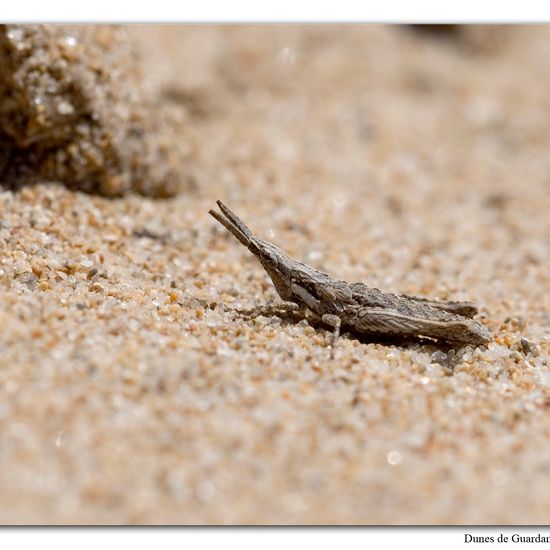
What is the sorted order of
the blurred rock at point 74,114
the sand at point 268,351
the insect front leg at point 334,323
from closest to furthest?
the sand at point 268,351 < the insect front leg at point 334,323 < the blurred rock at point 74,114

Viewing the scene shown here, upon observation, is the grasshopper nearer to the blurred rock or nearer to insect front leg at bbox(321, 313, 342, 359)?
insect front leg at bbox(321, 313, 342, 359)

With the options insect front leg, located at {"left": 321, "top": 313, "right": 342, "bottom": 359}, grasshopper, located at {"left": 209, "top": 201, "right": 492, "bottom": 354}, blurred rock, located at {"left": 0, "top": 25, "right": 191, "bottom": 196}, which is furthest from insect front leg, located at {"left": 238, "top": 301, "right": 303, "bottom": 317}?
blurred rock, located at {"left": 0, "top": 25, "right": 191, "bottom": 196}

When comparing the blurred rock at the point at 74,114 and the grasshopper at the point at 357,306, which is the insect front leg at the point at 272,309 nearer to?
the grasshopper at the point at 357,306

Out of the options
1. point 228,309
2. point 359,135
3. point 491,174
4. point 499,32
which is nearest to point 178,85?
point 359,135

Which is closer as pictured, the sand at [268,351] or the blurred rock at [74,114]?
the sand at [268,351]

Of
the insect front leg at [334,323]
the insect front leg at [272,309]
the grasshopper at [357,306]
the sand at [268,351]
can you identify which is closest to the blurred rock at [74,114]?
the sand at [268,351]

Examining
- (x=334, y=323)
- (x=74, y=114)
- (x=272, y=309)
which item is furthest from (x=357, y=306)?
(x=74, y=114)
